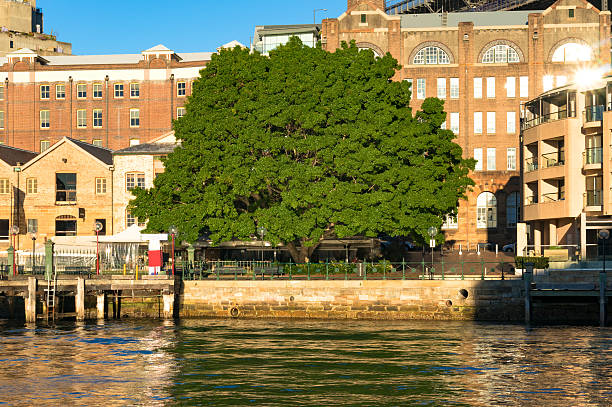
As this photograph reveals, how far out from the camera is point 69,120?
103812mm

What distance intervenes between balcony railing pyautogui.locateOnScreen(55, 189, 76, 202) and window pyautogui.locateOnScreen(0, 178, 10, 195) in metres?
4.26

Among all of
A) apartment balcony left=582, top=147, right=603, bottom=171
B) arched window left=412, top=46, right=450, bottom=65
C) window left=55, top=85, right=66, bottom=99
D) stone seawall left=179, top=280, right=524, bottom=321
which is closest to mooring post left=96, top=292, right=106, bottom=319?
stone seawall left=179, top=280, right=524, bottom=321

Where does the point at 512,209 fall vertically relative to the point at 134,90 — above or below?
below

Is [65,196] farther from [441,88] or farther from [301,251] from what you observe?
[441,88]

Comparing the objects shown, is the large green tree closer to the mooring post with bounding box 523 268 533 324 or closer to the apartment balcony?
the mooring post with bounding box 523 268 533 324

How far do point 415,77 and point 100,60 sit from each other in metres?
41.4

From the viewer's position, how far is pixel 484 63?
301 feet

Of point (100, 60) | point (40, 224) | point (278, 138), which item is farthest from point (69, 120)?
point (278, 138)

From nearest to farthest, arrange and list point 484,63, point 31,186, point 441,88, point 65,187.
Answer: point 31,186 → point 65,187 → point 484,63 → point 441,88

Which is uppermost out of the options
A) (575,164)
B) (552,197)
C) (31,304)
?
(575,164)

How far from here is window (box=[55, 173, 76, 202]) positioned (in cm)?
7225

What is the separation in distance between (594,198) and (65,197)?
4156 centimetres

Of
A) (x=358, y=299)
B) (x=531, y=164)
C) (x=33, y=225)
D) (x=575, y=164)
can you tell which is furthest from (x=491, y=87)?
(x=358, y=299)

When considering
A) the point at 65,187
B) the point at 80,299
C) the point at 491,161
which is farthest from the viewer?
the point at 491,161
